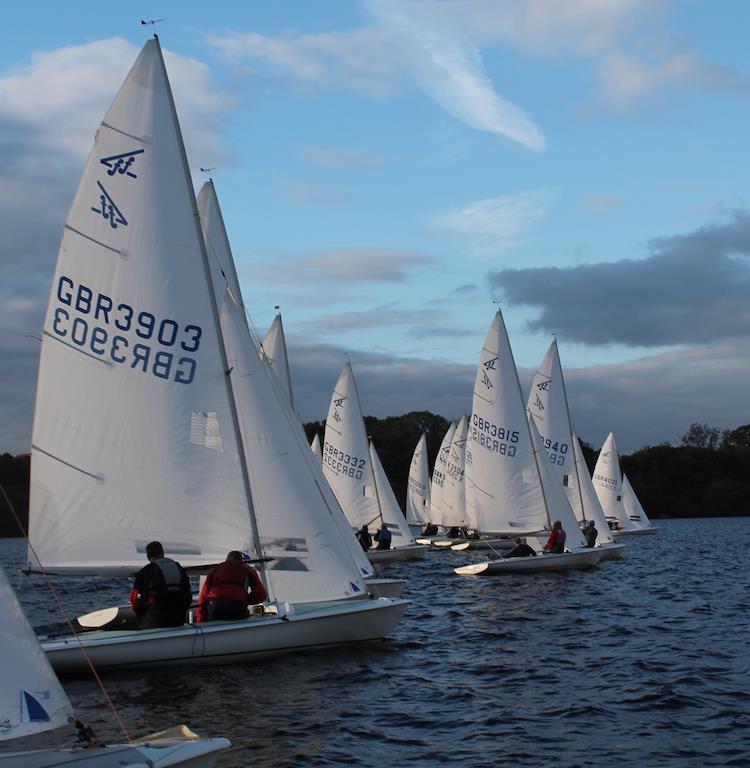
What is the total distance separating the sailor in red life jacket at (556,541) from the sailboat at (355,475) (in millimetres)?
7153

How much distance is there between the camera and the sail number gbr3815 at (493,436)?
1087 inches

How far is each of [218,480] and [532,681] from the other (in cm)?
429

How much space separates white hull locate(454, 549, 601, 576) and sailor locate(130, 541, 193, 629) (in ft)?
41.5

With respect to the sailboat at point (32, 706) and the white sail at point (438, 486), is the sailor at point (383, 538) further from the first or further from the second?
the sailboat at point (32, 706)

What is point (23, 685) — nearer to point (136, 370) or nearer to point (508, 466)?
point (136, 370)

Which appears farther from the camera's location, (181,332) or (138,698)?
(181,332)

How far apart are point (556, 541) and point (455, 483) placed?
81.4ft

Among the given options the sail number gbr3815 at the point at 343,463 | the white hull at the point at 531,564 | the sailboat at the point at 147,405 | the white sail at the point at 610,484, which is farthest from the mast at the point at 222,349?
the white sail at the point at 610,484

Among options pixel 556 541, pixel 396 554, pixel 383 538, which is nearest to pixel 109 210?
pixel 556 541

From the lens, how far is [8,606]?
607cm

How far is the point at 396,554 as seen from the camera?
31500mm

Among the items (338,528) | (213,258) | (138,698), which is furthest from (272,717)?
(213,258)

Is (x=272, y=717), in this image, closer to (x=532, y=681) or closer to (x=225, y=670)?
(x=225, y=670)

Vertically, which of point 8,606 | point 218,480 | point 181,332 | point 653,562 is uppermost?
point 181,332
